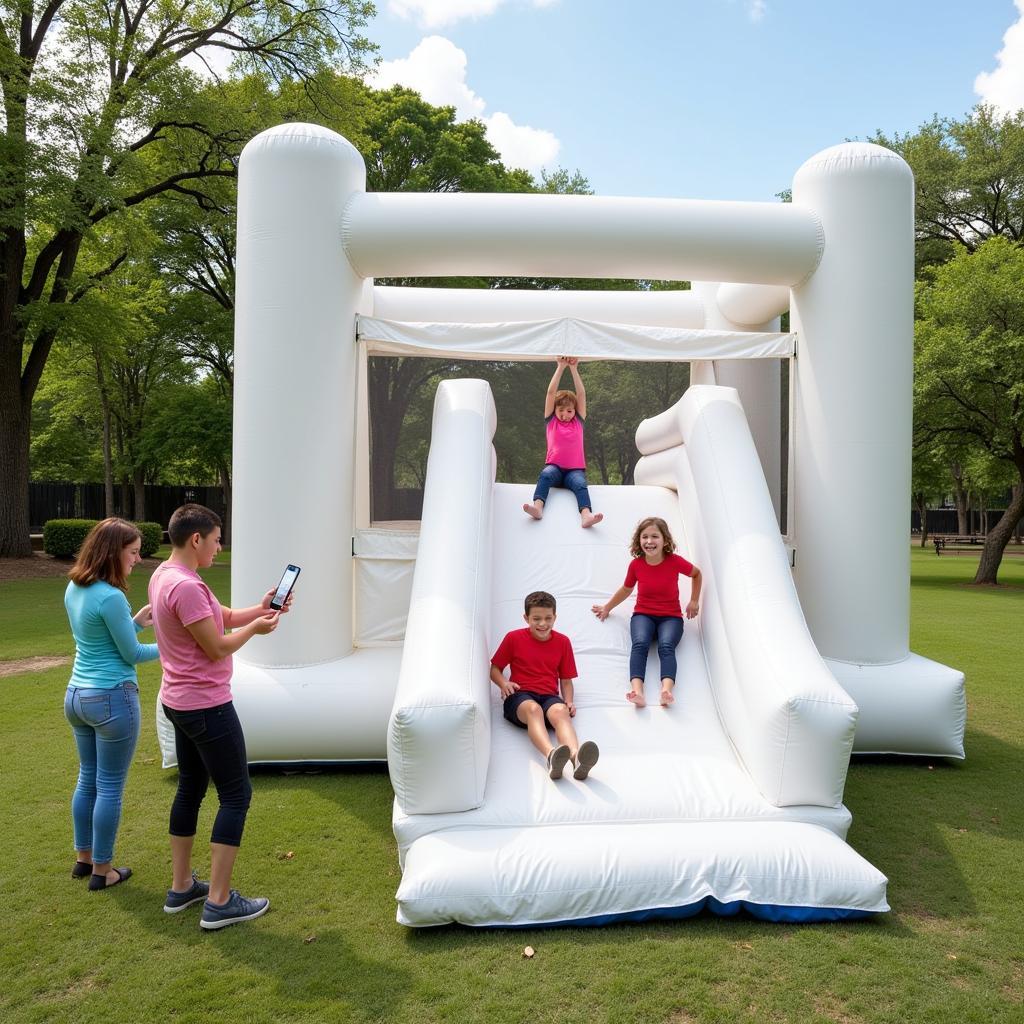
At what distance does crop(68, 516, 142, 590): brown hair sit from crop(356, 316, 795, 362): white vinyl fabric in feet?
8.24

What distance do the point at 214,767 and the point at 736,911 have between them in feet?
6.70

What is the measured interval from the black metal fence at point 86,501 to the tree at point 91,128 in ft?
33.4

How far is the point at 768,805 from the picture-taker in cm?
371

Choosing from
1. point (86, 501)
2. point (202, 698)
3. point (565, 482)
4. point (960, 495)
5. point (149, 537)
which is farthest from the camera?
point (960, 495)

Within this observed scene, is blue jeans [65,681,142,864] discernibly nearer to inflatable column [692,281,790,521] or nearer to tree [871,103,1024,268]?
inflatable column [692,281,790,521]

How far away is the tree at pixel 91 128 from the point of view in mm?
13578

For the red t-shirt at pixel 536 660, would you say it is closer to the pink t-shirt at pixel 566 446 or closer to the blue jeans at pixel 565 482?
the blue jeans at pixel 565 482

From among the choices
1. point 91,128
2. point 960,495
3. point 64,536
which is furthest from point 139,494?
point 960,495

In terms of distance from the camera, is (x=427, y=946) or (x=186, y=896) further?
(x=186, y=896)

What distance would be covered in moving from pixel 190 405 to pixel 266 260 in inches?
718

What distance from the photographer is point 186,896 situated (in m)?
3.33

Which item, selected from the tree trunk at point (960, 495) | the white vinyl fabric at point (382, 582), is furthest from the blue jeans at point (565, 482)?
the tree trunk at point (960, 495)

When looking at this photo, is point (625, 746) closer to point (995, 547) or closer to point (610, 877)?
point (610, 877)

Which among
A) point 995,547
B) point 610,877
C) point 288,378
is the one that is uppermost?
point 288,378
